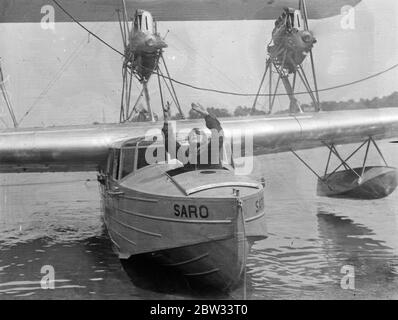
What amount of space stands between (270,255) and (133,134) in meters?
4.00

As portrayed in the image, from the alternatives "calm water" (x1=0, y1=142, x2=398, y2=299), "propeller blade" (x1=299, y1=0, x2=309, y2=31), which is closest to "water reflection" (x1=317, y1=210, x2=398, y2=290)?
"calm water" (x1=0, y1=142, x2=398, y2=299)

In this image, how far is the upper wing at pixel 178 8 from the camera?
61.5ft

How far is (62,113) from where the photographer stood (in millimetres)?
20234

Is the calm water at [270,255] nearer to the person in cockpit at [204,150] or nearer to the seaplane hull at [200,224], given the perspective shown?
the seaplane hull at [200,224]

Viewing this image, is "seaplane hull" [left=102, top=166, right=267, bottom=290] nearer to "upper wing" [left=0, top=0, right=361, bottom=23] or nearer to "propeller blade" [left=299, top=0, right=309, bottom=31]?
"propeller blade" [left=299, top=0, right=309, bottom=31]

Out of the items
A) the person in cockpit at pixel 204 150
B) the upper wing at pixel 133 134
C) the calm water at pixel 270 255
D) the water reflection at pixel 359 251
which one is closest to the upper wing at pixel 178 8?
the upper wing at pixel 133 134

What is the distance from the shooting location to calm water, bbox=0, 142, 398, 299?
784cm

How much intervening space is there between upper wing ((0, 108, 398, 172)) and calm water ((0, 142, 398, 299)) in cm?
203

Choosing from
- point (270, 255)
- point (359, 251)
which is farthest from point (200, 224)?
point (359, 251)

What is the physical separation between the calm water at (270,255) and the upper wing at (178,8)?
773 centimetres

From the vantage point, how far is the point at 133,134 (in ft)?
36.5

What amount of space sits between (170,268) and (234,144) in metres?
5.67
